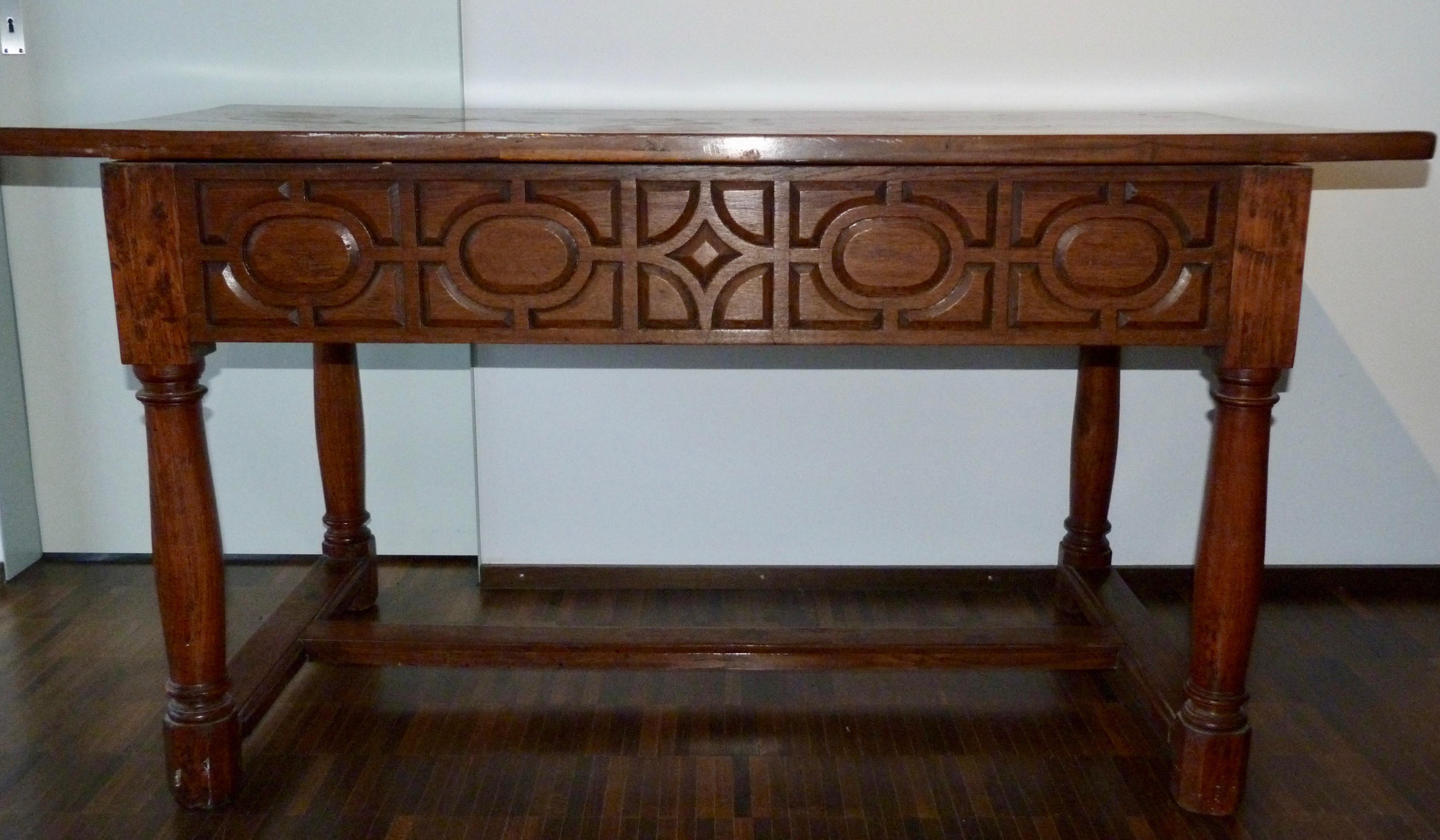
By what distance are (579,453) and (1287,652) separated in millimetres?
1649

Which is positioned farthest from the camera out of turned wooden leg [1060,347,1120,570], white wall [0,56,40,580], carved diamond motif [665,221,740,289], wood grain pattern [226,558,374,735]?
white wall [0,56,40,580]

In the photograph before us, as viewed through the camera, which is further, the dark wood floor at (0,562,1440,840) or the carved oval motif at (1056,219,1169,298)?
the dark wood floor at (0,562,1440,840)

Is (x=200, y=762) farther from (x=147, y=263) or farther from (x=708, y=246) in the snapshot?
(x=708, y=246)

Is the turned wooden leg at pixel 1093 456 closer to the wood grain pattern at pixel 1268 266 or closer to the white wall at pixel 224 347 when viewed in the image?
the wood grain pattern at pixel 1268 266

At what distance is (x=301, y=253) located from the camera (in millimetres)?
2020

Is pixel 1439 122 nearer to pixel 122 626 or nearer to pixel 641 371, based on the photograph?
pixel 641 371

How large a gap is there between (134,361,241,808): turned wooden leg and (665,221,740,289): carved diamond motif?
0.80m

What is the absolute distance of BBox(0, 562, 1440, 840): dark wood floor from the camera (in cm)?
218

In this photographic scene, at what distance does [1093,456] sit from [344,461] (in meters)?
1.66

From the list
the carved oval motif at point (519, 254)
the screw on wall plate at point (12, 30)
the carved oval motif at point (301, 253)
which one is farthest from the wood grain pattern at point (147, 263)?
the screw on wall plate at point (12, 30)

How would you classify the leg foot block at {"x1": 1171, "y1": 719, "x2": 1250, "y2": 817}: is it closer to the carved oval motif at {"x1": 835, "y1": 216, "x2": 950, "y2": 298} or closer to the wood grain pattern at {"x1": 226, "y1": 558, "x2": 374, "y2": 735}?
the carved oval motif at {"x1": 835, "y1": 216, "x2": 950, "y2": 298}

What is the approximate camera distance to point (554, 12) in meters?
2.88

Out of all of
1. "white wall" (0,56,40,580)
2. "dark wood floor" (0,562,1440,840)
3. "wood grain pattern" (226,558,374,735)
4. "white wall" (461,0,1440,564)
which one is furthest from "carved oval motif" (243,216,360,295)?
"white wall" (0,56,40,580)

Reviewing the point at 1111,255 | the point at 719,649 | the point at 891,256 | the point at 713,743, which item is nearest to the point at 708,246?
the point at 891,256
